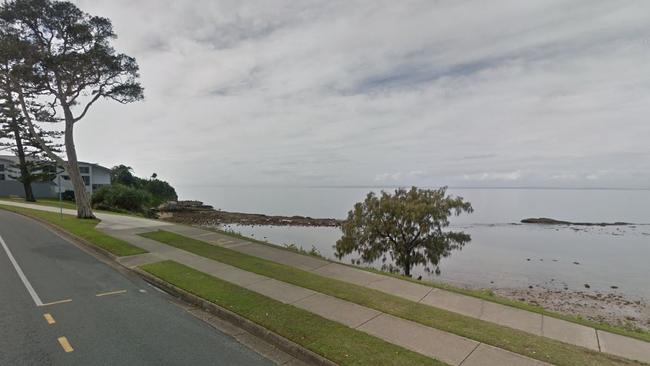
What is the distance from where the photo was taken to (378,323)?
6289 millimetres

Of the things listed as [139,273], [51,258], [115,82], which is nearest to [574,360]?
[139,273]

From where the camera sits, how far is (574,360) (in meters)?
4.96

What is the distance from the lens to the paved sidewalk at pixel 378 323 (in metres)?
5.08

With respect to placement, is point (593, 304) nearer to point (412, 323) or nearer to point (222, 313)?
point (412, 323)

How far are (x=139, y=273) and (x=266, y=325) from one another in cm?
576

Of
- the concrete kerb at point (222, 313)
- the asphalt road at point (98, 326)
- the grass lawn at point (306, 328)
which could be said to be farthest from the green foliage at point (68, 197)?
the grass lawn at point (306, 328)

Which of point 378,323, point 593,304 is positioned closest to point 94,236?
point 378,323

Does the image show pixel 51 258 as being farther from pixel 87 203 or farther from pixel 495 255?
pixel 495 255

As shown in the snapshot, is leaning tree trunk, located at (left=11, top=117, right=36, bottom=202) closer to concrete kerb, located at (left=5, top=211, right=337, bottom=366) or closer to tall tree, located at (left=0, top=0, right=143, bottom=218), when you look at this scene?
tall tree, located at (left=0, top=0, right=143, bottom=218)

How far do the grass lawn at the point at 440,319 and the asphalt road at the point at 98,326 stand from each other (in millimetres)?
2885

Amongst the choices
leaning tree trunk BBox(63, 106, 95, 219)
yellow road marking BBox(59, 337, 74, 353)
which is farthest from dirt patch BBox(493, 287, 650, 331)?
leaning tree trunk BBox(63, 106, 95, 219)

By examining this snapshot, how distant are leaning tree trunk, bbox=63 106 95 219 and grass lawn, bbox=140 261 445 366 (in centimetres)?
1570

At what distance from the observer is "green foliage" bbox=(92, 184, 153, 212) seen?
121 ft

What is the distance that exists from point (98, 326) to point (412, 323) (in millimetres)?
6047
